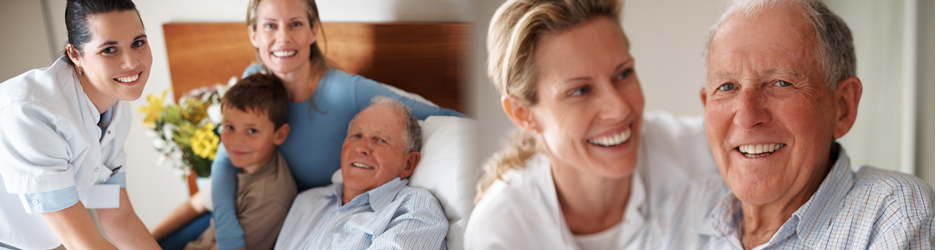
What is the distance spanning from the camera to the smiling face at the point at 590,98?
35.6 inches

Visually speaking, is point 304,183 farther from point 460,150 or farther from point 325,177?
point 460,150

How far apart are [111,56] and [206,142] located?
236mm

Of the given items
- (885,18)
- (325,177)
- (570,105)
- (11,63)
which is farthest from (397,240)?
(885,18)

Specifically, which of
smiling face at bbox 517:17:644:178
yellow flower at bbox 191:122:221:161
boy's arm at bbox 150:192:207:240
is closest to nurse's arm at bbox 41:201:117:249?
boy's arm at bbox 150:192:207:240

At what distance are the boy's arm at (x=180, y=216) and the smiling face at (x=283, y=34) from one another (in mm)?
336

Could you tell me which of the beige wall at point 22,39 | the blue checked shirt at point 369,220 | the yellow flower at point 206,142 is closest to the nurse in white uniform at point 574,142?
the blue checked shirt at point 369,220

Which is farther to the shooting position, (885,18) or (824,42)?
(885,18)

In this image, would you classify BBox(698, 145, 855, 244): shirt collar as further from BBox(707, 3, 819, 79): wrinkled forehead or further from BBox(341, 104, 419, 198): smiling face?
BBox(341, 104, 419, 198): smiling face

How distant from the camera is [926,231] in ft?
2.64

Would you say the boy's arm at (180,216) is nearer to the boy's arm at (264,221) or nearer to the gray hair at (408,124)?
the boy's arm at (264,221)

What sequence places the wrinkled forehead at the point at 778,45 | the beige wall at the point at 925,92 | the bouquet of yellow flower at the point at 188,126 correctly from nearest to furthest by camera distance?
the wrinkled forehead at the point at 778,45
the beige wall at the point at 925,92
the bouquet of yellow flower at the point at 188,126

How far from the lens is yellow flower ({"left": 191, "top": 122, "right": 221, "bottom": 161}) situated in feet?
3.39

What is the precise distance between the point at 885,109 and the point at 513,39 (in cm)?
67

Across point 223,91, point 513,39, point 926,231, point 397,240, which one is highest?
point 513,39
